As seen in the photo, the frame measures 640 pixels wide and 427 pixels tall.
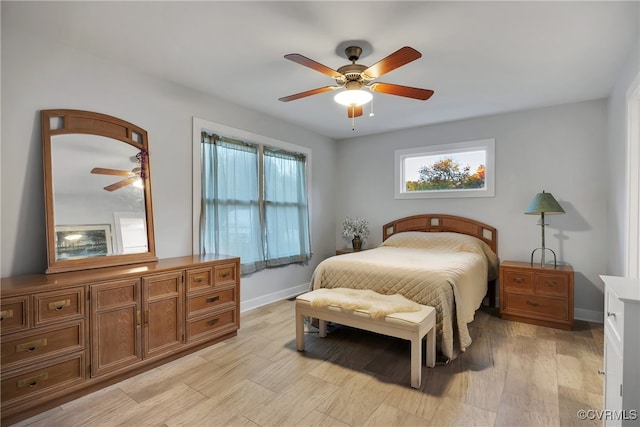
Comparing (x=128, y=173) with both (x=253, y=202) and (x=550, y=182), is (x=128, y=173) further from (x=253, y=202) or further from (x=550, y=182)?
(x=550, y=182)

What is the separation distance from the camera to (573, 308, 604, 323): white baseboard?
3629 millimetres

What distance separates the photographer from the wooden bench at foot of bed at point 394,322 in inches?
88.4

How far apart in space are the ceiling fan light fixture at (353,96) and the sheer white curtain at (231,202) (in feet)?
5.67

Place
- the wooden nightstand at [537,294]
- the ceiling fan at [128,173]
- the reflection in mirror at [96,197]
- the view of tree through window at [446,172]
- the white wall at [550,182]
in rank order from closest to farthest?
the reflection in mirror at [96,197], the ceiling fan at [128,173], the wooden nightstand at [537,294], the white wall at [550,182], the view of tree through window at [446,172]

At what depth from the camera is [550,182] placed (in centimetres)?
396

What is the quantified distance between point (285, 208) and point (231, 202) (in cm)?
97

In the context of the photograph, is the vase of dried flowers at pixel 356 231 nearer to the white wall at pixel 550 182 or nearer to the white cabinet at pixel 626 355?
the white wall at pixel 550 182

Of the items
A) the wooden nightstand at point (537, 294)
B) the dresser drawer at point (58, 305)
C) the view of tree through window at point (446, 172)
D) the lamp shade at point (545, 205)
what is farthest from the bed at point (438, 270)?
the dresser drawer at point (58, 305)

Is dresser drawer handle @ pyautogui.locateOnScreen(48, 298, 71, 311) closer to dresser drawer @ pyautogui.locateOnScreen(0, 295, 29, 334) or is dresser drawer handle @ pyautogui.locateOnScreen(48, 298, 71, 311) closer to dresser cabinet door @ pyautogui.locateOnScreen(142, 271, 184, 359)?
dresser drawer @ pyautogui.locateOnScreen(0, 295, 29, 334)

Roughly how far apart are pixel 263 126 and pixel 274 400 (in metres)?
3.28

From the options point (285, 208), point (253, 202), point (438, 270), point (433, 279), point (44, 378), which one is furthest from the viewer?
point (285, 208)

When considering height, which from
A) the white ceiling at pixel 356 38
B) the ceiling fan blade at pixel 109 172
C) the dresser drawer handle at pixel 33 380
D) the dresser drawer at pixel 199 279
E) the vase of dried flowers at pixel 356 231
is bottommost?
the dresser drawer handle at pixel 33 380

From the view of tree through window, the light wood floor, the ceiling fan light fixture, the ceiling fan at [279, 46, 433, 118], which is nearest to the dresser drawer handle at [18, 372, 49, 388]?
the light wood floor

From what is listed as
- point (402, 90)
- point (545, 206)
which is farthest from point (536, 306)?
point (402, 90)
